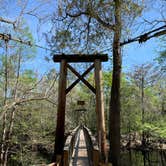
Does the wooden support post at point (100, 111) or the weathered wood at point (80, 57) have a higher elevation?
the weathered wood at point (80, 57)

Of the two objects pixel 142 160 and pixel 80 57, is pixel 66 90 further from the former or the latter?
pixel 142 160

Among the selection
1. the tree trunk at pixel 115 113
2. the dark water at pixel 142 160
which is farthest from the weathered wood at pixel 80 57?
the dark water at pixel 142 160

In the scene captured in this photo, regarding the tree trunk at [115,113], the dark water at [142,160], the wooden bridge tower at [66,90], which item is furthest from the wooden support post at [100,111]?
the dark water at [142,160]

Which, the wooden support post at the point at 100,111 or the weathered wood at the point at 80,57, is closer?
the wooden support post at the point at 100,111

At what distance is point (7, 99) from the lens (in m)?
12.4

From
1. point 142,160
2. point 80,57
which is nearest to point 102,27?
point 80,57

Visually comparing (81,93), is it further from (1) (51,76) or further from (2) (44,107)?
(1) (51,76)

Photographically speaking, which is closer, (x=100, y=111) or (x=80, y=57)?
(x=100, y=111)

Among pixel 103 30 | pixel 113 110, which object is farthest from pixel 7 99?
pixel 103 30

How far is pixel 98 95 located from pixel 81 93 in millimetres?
25053

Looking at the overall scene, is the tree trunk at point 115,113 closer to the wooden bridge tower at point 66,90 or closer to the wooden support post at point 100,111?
the wooden bridge tower at point 66,90

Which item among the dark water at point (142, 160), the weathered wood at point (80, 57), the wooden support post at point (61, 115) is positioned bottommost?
the dark water at point (142, 160)

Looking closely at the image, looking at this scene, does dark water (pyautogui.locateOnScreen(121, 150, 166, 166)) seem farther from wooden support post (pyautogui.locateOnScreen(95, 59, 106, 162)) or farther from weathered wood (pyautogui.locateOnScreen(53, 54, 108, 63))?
weathered wood (pyautogui.locateOnScreen(53, 54, 108, 63))

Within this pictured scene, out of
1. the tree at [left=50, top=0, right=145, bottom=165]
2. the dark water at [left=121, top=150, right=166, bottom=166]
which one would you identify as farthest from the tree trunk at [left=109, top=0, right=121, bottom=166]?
the dark water at [left=121, top=150, right=166, bottom=166]
